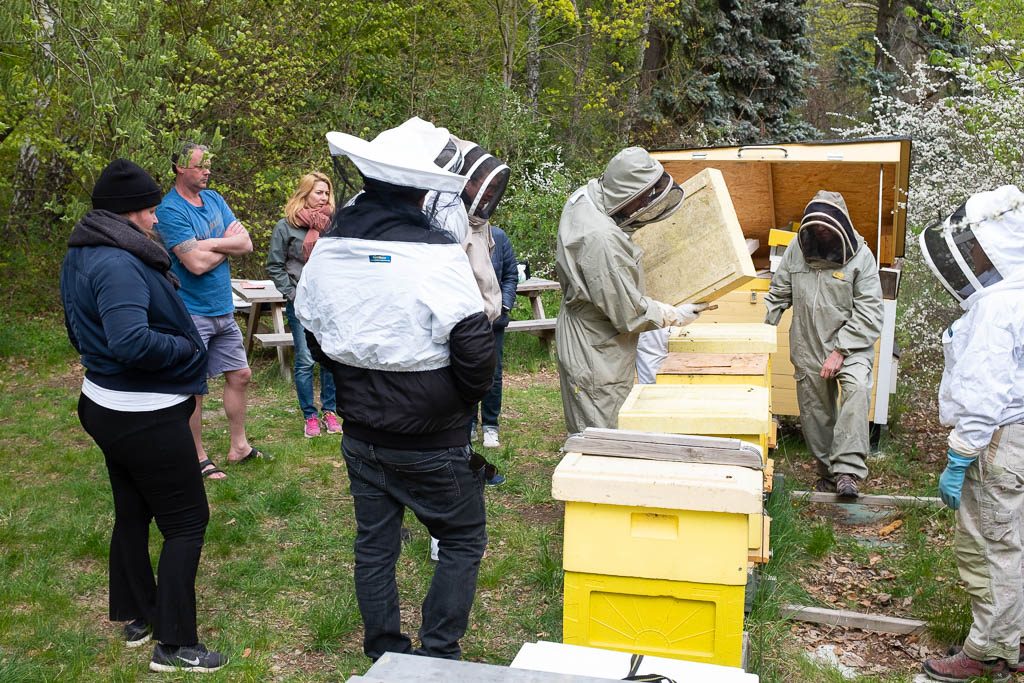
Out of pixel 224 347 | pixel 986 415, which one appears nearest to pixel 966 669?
pixel 986 415

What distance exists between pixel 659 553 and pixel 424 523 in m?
0.87

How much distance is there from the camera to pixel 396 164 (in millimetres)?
3162

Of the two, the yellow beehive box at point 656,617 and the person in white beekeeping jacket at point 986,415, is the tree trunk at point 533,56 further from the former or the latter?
the yellow beehive box at point 656,617

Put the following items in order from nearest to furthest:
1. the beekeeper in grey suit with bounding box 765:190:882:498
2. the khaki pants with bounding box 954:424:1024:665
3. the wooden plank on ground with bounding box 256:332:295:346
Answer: the khaki pants with bounding box 954:424:1024:665 → the beekeeper in grey suit with bounding box 765:190:882:498 → the wooden plank on ground with bounding box 256:332:295:346

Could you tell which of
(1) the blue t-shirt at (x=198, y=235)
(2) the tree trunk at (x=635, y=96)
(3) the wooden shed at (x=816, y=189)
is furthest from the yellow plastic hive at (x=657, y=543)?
(2) the tree trunk at (x=635, y=96)

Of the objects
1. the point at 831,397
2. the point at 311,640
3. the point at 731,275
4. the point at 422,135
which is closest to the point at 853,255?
the point at 831,397

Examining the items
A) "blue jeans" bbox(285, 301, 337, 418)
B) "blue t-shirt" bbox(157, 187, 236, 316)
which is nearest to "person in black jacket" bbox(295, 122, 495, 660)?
"blue t-shirt" bbox(157, 187, 236, 316)

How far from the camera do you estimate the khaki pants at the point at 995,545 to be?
3738mm

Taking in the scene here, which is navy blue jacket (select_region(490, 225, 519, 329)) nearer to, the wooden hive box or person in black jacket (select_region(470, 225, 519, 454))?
person in black jacket (select_region(470, 225, 519, 454))

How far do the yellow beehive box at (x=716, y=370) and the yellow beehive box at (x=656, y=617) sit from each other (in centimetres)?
165

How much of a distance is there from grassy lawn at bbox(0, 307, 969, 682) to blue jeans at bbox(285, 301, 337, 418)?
0.86ft

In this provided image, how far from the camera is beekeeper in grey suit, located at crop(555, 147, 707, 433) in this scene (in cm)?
472

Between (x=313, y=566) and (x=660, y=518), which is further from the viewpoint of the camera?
(x=313, y=566)

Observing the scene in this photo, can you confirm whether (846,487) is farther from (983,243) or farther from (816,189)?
(983,243)
